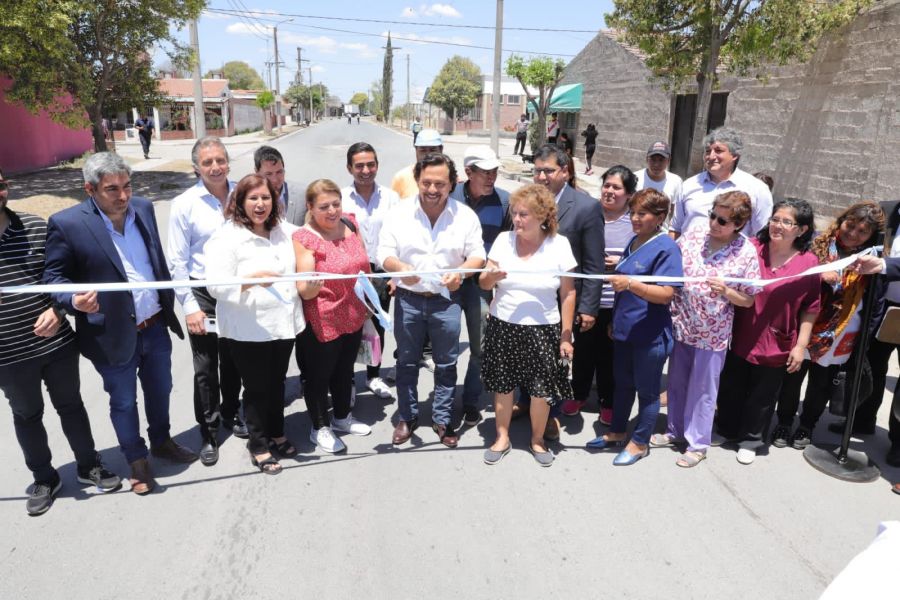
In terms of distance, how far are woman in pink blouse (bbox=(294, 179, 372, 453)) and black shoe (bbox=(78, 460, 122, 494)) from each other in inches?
46.2

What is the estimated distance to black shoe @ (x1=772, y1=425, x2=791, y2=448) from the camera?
4008mm

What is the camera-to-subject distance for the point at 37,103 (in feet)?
44.9

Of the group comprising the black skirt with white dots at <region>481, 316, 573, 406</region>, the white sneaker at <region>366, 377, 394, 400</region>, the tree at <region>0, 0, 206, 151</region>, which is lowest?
the white sneaker at <region>366, 377, 394, 400</region>

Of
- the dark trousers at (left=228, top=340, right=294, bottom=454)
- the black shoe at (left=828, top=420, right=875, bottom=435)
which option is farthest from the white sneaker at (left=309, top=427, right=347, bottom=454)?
the black shoe at (left=828, top=420, right=875, bottom=435)

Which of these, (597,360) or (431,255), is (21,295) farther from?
(597,360)

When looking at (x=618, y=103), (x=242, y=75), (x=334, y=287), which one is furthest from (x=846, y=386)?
(x=242, y=75)

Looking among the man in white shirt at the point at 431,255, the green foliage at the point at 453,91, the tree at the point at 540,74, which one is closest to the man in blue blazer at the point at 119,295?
the man in white shirt at the point at 431,255

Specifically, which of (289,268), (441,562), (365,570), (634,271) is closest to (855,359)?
(634,271)

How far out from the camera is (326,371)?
3.82 metres

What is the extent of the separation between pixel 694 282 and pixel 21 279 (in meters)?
3.69

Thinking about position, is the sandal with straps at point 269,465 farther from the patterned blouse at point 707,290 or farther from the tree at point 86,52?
the tree at point 86,52

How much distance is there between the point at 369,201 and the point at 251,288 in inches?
62.6

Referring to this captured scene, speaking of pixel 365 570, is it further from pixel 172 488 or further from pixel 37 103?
pixel 37 103

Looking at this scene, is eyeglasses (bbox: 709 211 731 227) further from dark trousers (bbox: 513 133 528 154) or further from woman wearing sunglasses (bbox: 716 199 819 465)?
dark trousers (bbox: 513 133 528 154)
